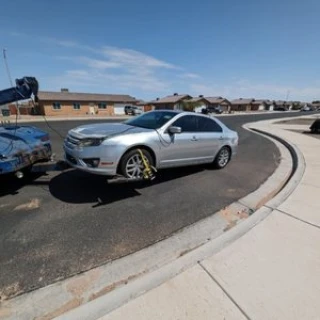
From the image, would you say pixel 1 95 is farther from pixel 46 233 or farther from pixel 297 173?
pixel 297 173

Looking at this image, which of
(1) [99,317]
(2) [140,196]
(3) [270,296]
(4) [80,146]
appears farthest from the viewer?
(2) [140,196]

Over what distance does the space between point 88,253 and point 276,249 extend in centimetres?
240

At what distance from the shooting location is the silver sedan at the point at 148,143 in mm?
4113

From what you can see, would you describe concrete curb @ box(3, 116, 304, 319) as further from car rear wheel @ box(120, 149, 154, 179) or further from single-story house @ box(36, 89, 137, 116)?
single-story house @ box(36, 89, 137, 116)

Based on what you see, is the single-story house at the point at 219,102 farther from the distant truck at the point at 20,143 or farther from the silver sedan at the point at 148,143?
the distant truck at the point at 20,143

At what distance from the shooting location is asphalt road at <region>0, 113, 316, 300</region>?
8.62 ft

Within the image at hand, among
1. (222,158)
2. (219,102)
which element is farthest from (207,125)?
(219,102)

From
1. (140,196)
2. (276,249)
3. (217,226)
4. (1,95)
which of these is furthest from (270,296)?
(1,95)

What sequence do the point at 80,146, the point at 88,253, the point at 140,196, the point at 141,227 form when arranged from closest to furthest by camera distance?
the point at 88,253 < the point at 141,227 < the point at 80,146 < the point at 140,196

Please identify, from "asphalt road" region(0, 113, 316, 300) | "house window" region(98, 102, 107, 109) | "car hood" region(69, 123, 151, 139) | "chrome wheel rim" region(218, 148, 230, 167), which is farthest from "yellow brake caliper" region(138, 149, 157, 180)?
"house window" region(98, 102, 107, 109)

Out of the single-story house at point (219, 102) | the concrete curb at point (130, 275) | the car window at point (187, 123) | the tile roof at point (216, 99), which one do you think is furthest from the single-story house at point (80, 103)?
the concrete curb at point (130, 275)

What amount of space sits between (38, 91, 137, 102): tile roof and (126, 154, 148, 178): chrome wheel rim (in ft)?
133

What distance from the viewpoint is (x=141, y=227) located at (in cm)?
342

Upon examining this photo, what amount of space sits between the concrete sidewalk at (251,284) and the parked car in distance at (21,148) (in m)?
3.04
